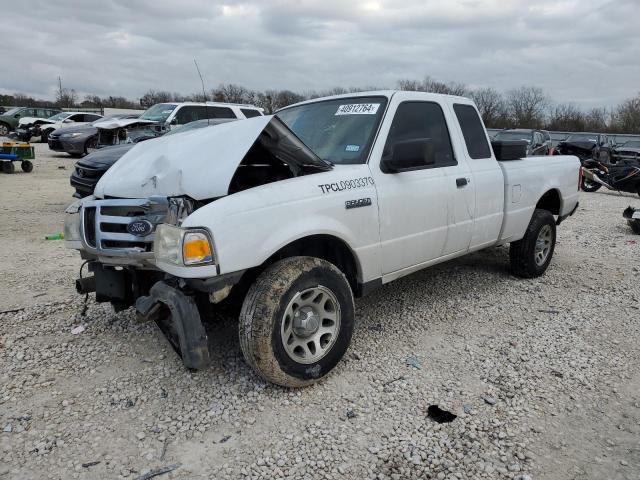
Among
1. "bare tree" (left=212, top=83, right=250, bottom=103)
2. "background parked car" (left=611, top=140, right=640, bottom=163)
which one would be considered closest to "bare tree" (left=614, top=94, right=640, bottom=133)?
"background parked car" (left=611, top=140, right=640, bottom=163)

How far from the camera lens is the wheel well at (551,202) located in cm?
580

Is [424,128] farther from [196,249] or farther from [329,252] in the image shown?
[196,249]

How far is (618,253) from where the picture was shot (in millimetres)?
7043

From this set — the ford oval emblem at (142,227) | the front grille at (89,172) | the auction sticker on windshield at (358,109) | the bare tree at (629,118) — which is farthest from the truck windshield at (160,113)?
the bare tree at (629,118)

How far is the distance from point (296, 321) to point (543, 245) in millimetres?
3831

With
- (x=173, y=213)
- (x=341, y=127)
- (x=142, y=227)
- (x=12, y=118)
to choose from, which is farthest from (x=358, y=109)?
(x=12, y=118)

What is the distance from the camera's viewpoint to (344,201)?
3.36 metres

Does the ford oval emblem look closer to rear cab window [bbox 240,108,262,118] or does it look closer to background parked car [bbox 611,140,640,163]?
rear cab window [bbox 240,108,262,118]

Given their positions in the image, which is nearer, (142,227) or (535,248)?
(142,227)

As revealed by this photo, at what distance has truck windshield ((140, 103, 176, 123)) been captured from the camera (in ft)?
44.3

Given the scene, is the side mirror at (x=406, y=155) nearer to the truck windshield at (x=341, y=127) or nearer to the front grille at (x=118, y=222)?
the truck windshield at (x=341, y=127)

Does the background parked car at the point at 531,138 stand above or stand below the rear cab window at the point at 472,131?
above

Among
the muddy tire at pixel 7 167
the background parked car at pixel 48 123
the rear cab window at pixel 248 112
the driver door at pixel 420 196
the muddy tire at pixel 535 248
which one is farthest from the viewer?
the background parked car at pixel 48 123

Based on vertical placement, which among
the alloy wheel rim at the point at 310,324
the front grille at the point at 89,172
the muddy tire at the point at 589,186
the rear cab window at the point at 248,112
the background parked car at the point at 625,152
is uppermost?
the rear cab window at the point at 248,112
